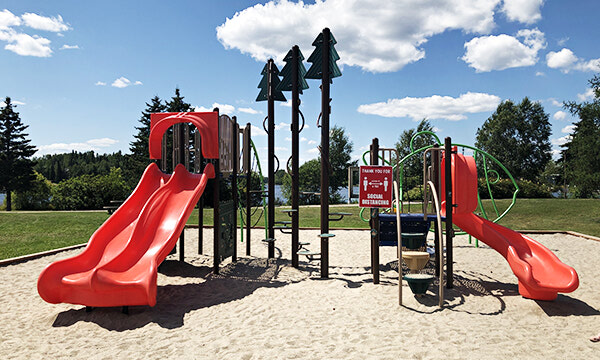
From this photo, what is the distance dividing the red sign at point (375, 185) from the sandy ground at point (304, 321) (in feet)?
4.81

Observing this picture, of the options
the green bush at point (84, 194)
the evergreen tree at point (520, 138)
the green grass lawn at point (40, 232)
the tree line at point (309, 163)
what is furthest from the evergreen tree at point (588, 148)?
the green bush at point (84, 194)

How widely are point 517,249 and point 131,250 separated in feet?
20.1

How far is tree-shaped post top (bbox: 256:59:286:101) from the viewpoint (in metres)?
9.20

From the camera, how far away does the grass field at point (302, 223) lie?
481 inches

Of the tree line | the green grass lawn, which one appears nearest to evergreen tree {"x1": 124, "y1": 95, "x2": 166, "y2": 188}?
the tree line

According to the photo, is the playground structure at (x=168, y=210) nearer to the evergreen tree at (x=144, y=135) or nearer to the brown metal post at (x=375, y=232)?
the brown metal post at (x=375, y=232)

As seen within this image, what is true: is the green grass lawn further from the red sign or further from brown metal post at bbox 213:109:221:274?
the red sign

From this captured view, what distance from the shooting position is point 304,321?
5.24 m

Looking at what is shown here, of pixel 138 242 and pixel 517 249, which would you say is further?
pixel 517 249

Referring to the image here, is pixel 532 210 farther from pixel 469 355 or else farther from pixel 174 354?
pixel 174 354

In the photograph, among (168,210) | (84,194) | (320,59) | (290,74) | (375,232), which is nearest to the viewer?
(168,210)

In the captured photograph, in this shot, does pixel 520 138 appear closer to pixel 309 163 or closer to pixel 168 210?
pixel 309 163

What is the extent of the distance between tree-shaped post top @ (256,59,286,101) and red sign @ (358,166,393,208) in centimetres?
333

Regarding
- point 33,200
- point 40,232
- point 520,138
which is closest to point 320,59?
point 40,232
